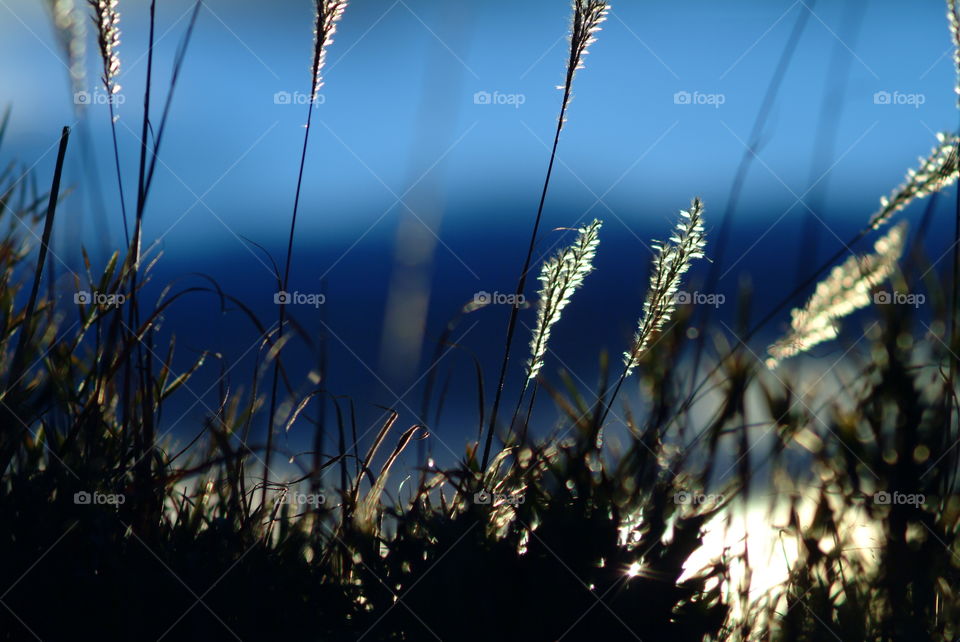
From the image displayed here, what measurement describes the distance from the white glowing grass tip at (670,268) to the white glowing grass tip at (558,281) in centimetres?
12

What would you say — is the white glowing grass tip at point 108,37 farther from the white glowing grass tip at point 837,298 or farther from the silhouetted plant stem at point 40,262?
the white glowing grass tip at point 837,298

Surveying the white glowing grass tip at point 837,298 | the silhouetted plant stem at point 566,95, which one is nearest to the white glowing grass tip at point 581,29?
the silhouetted plant stem at point 566,95

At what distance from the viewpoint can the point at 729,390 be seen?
1427mm

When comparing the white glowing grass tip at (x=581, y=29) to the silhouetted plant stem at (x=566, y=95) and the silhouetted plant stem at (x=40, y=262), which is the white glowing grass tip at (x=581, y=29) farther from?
the silhouetted plant stem at (x=40, y=262)

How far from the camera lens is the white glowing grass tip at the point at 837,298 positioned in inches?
55.7

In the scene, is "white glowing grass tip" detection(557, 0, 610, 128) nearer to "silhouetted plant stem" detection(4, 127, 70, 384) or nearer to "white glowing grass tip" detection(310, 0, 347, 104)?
"white glowing grass tip" detection(310, 0, 347, 104)

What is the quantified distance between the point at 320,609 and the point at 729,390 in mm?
823

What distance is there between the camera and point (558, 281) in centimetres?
143

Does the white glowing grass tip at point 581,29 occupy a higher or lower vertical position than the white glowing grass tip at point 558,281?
higher

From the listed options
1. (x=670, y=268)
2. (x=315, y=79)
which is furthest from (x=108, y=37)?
(x=670, y=268)

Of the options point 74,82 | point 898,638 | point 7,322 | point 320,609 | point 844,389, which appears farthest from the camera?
point 7,322

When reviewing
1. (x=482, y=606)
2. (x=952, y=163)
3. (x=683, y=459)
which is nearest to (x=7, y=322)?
(x=482, y=606)

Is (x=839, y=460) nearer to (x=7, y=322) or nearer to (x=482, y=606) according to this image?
(x=482, y=606)

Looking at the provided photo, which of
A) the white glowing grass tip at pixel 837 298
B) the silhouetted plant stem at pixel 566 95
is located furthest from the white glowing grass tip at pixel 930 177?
the silhouetted plant stem at pixel 566 95
